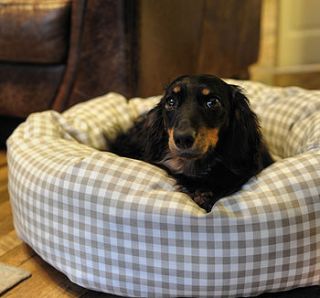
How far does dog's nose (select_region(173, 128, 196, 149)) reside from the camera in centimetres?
127

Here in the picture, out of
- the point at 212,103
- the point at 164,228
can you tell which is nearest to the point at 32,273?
the point at 164,228

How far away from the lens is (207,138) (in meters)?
1.34

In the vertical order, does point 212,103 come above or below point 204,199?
above

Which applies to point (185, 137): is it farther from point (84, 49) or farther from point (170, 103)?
point (84, 49)

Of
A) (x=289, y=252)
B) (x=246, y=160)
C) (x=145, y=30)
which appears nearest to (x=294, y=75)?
(x=145, y=30)

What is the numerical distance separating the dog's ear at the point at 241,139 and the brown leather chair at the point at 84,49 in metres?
0.67

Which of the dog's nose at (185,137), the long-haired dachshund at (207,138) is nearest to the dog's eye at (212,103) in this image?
the long-haired dachshund at (207,138)

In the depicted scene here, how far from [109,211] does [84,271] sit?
19 centimetres

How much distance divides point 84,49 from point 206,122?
90 centimetres

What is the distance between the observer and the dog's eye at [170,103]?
1459 millimetres

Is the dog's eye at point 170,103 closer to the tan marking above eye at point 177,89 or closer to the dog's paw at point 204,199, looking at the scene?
the tan marking above eye at point 177,89

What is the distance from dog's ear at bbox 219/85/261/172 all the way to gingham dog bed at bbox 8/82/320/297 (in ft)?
0.48

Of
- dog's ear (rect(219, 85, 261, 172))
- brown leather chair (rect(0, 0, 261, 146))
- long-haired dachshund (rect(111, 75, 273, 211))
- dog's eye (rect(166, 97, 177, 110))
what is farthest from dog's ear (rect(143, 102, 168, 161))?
brown leather chair (rect(0, 0, 261, 146))

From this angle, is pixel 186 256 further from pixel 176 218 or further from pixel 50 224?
pixel 50 224
